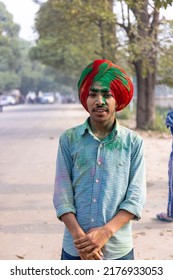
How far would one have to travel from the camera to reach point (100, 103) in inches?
96.0

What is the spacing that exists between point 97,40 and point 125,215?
24.1m

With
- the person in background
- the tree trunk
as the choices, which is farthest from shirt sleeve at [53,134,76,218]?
the tree trunk

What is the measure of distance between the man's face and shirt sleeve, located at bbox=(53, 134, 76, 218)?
7.2 inches

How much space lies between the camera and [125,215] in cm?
242

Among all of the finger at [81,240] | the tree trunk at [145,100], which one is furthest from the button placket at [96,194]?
the tree trunk at [145,100]

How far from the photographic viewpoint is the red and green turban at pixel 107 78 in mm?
2424

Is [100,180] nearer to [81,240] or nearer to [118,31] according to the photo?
[81,240]

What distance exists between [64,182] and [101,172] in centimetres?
18

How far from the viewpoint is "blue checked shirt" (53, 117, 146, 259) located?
242cm

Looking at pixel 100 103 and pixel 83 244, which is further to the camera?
pixel 100 103

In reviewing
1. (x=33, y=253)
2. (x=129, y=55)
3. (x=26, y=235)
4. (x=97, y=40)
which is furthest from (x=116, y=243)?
(x=97, y=40)

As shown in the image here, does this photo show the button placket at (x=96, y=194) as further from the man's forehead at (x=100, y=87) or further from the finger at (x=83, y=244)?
the man's forehead at (x=100, y=87)

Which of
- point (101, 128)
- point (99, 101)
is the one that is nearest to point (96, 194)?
point (101, 128)
